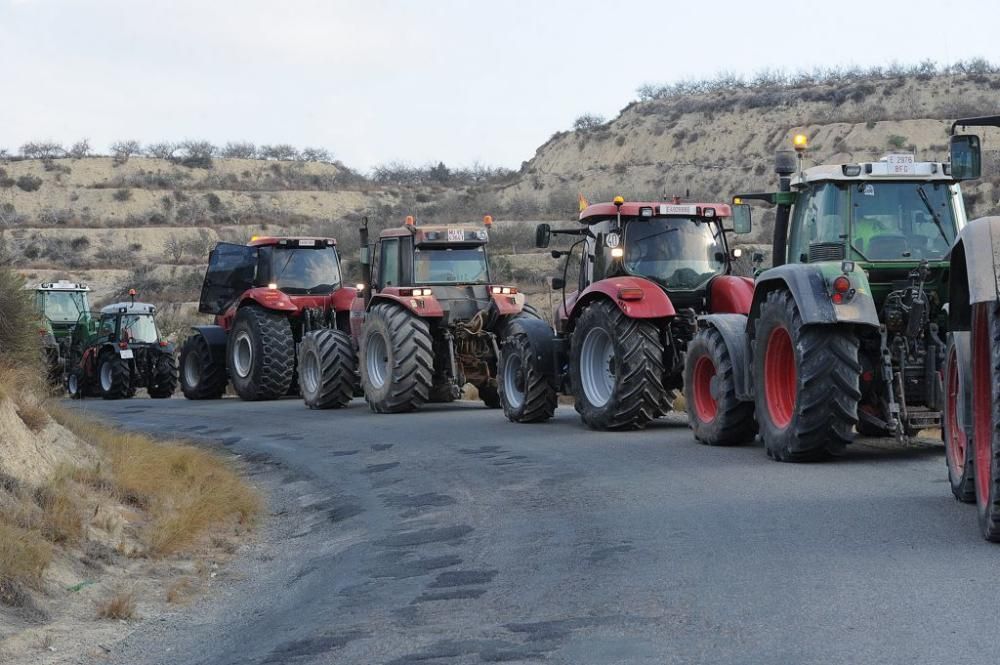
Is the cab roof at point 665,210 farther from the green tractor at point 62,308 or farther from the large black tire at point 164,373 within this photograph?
the green tractor at point 62,308

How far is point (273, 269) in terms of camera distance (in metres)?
24.3

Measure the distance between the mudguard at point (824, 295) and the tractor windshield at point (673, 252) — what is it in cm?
370

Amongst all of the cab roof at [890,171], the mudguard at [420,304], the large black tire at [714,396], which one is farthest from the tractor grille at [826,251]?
the mudguard at [420,304]

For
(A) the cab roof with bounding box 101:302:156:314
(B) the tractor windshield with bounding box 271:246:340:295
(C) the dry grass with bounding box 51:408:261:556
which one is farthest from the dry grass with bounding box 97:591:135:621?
(A) the cab roof with bounding box 101:302:156:314

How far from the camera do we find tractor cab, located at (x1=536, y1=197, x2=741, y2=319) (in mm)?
15375

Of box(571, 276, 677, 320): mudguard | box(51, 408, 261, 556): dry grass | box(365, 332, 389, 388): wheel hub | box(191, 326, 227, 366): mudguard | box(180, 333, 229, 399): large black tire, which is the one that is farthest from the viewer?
box(180, 333, 229, 399): large black tire

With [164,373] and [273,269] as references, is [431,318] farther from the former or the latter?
[164,373]

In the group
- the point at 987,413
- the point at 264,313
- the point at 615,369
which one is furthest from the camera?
the point at 264,313

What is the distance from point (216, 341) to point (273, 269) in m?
2.15

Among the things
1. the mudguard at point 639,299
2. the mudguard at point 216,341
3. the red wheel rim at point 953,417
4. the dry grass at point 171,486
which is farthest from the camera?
the mudguard at point 216,341

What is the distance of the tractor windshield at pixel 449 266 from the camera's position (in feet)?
66.6

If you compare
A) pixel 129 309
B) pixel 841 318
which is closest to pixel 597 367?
pixel 841 318

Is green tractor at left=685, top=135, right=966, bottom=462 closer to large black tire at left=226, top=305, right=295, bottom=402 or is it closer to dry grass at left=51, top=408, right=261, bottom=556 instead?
dry grass at left=51, top=408, right=261, bottom=556

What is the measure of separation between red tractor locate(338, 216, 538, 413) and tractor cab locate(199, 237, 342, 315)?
368cm
